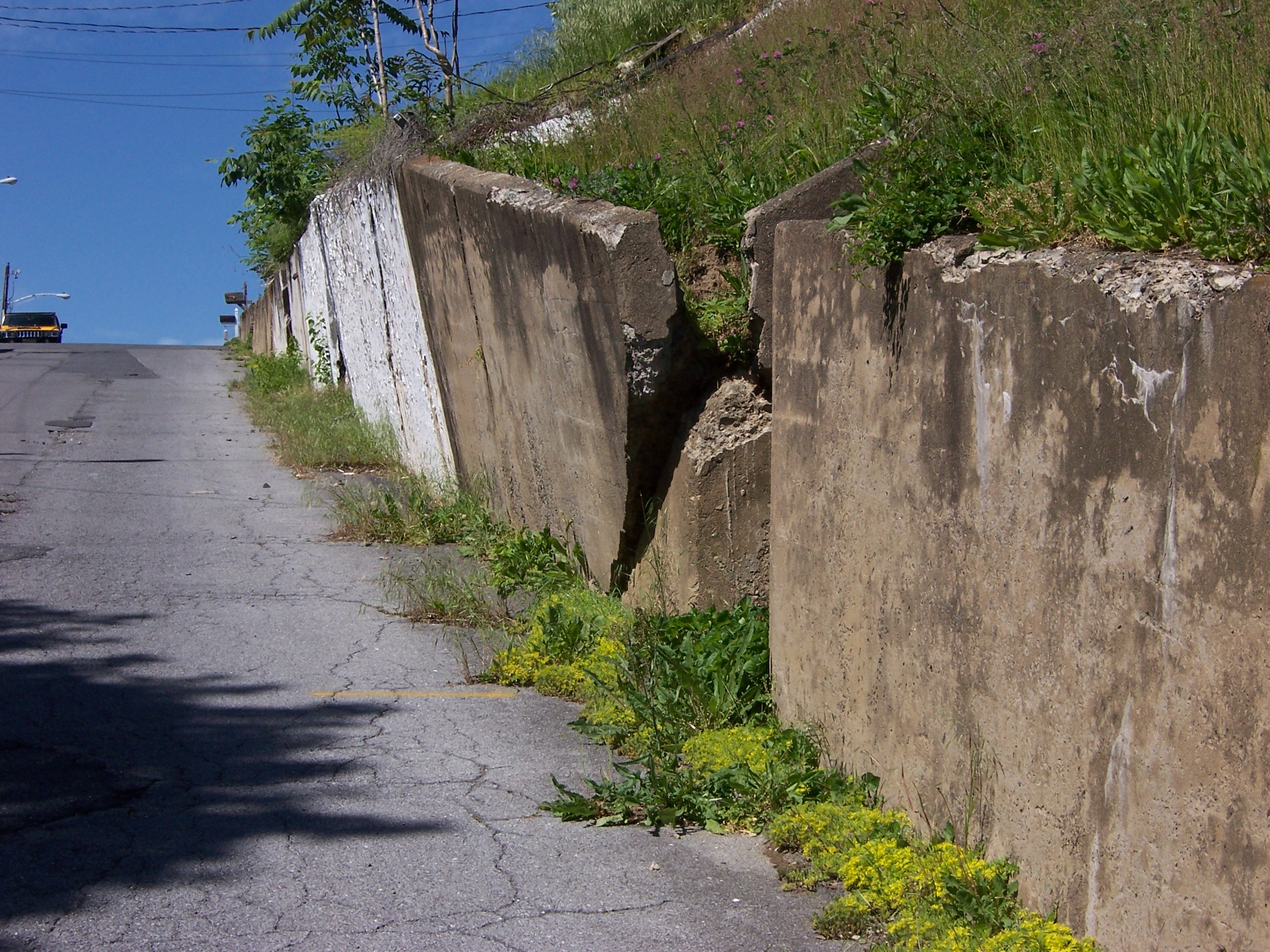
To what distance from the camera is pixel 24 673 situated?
5.24m

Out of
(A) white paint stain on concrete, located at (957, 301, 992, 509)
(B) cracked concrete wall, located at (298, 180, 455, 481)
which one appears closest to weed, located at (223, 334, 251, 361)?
(B) cracked concrete wall, located at (298, 180, 455, 481)

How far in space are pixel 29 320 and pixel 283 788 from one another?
49270mm

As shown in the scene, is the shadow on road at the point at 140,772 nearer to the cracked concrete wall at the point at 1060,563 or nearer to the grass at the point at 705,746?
the grass at the point at 705,746

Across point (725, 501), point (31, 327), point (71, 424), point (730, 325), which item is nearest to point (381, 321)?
point (71, 424)

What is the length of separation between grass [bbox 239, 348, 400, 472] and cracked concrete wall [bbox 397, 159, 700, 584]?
7.96 feet

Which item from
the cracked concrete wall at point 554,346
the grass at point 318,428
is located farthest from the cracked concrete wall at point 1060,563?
the grass at point 318,428

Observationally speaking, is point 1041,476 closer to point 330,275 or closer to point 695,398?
point 695,398

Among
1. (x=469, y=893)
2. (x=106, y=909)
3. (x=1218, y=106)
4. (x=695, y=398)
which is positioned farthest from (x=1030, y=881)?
(x=695, y=398)

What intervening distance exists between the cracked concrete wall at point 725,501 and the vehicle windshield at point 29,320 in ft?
158

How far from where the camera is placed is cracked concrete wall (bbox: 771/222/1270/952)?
2346 millimetres

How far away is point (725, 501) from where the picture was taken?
16.9 ft

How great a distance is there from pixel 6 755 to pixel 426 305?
5.23 metres

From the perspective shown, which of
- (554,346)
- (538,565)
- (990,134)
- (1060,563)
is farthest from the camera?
(538,565)

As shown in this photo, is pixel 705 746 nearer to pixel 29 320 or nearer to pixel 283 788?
pixel 283 788
